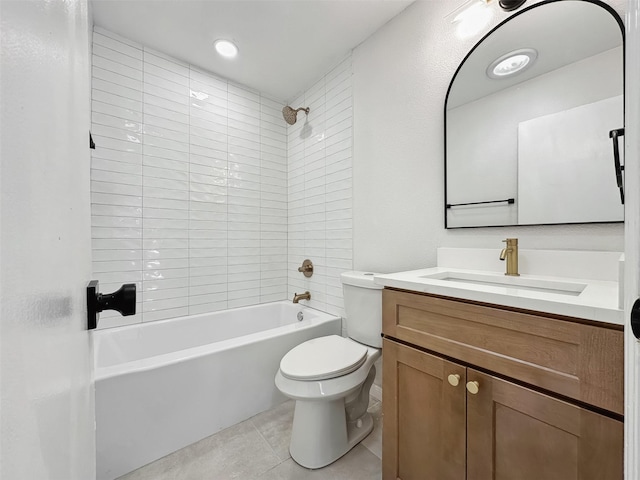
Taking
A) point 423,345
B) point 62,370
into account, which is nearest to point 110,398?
point 62,370

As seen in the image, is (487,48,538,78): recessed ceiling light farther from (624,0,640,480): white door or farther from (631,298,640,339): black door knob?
(631,298,640,339): black door knob

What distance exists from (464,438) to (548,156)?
3.65ft

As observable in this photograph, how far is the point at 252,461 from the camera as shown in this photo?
1.31 metres

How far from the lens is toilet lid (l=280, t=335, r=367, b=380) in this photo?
123 centimetres

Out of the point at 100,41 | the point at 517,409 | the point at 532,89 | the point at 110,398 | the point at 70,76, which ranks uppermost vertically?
the point at 100,41

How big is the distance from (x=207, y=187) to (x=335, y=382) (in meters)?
1.72

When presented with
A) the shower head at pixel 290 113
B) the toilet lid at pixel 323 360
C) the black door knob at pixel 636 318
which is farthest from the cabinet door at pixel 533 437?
the shower head at pixel 290 113

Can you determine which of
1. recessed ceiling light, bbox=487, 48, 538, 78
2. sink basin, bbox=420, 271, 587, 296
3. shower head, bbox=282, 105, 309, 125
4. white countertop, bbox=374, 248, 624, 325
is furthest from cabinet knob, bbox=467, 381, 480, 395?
shower head, bbox=282, 105, 309, 125

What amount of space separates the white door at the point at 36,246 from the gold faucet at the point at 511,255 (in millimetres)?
1311

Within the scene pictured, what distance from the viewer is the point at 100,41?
1746mm

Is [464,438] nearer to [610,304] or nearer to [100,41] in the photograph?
[610,304]

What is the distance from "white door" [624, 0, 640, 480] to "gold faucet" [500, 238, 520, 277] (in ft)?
2.66

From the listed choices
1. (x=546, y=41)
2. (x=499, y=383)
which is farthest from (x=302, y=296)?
(x=546, y=41)

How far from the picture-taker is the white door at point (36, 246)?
0.17 metres
